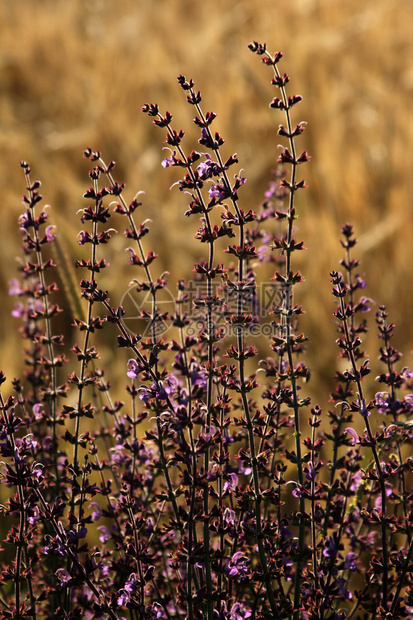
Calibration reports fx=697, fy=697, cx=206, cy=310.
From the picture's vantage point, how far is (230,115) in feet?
13.4

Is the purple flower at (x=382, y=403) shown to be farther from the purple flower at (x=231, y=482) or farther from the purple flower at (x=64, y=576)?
the purple flower at (x=64, y=576)

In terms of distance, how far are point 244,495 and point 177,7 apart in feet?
20.7

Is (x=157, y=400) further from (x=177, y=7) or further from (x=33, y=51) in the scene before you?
(x=177, y=7)

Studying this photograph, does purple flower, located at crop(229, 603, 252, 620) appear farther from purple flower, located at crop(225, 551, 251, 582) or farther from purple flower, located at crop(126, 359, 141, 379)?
purple flower, located at crop(126, 359, 141, 379)

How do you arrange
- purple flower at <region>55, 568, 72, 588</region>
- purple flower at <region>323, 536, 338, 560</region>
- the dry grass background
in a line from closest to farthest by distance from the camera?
purple flower at <region>55, 568, 72, 588</region>
purple flower at <region>323, 536, 338, 560</region>
the dry grass background

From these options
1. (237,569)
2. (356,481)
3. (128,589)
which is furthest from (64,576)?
(356,481)

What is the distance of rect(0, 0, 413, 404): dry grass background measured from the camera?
287cm

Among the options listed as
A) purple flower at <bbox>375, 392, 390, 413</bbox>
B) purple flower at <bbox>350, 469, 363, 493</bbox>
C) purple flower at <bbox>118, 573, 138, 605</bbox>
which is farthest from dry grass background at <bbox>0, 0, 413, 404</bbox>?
purple flower at <bbox>118, 573, 138, 605</bbox>

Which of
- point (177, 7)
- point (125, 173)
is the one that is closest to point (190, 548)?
point (125, 173)

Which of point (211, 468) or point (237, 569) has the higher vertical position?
point (211, 468)

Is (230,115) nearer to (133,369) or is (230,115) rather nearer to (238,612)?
(133,369)

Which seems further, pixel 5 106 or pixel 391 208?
pixel 5 106

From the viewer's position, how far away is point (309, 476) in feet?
4.31

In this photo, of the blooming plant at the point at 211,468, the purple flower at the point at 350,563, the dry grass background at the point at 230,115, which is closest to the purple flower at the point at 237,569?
the blooming plant at the point at 211,468
